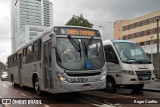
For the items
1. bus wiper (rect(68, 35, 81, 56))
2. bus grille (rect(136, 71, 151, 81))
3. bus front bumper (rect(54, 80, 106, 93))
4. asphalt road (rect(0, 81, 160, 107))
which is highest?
bus wiper (rect(68, 35, 81, 56))

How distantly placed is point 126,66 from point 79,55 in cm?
358

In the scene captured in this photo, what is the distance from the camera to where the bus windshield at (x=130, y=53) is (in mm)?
14560

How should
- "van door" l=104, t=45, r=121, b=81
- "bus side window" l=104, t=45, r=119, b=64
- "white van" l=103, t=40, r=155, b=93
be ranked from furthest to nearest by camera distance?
"bus side window" l=104, t=45, r=119, b=64 → "van door" l=104, t=45, r=121, b=81 → "white van" l=103, t=40, r=155, b=93

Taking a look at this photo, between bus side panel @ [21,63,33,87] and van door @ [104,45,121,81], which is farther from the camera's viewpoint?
bus side panel @ [21,63,33,87]

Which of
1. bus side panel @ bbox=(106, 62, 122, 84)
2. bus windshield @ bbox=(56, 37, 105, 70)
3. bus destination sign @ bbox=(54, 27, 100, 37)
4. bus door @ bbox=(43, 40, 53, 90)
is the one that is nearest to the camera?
bus windshield @ bbox=(56, 37, 105, 70)

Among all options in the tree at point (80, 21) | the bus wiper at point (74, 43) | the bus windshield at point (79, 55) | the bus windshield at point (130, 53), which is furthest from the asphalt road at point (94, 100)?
the tree at point (80, 21)

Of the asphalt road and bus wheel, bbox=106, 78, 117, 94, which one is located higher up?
bus wheel, bbox=106, 78, 117, 94

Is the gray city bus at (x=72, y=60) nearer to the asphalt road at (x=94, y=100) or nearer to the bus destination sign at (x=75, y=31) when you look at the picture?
the bus destination sign at (x=75, y=31)

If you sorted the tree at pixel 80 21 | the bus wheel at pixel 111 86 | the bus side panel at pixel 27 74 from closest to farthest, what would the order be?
the bus wheel at pixel 111 86, the bus side panel at pixel 27 74, the tree at pixel 80 21

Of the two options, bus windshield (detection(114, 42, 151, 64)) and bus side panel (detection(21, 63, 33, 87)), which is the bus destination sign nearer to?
bus windshield (detection(114, 42, 151, 64))

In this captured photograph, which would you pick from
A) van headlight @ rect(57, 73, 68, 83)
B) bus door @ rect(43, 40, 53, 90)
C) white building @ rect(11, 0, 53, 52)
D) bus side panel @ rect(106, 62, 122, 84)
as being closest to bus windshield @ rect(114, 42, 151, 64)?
bus side panel @ rect(106, 62, 122, 84)

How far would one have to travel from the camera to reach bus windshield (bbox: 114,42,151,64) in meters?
14.6

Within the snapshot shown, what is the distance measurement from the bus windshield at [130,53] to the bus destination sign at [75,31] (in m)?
2.57

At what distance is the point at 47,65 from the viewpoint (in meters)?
12.7
